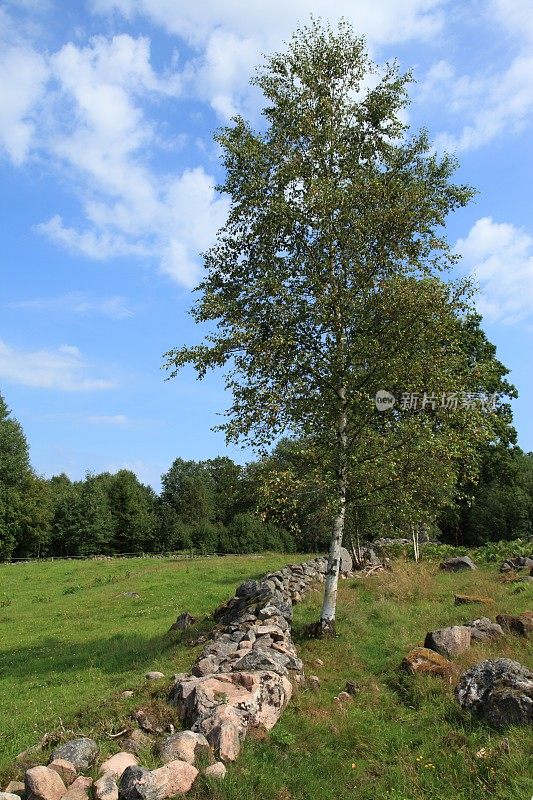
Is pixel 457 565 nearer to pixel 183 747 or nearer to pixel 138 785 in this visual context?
pixel 183 747

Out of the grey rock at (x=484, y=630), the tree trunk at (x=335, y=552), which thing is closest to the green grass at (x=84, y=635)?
the tree trunk at (x=335, y=552)

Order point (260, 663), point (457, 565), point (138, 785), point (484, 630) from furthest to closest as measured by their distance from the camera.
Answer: point (457, 565), point (484, 630), point (260, 663), point (138, 785)

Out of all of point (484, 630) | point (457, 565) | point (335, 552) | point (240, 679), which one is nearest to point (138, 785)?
point (240, 679)

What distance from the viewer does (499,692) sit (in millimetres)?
10305

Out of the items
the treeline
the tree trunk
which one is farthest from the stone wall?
the treeline

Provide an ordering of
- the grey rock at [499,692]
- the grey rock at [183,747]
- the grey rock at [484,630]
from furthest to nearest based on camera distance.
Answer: the grey rock at [484,630] → the grey rock at [499,692] → the grey rock at [183,747]

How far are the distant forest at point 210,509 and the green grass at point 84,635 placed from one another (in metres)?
5.10

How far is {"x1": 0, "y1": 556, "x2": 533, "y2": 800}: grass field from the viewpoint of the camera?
8922mm

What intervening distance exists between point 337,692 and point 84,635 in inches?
505

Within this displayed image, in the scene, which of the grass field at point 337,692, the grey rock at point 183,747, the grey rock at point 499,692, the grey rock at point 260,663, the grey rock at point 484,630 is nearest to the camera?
the grass field at point 337,692

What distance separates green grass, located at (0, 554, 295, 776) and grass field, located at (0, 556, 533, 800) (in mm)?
86

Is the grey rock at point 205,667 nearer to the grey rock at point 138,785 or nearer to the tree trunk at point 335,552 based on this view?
the grey rock at point 138,785

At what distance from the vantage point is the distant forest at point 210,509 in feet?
58.3

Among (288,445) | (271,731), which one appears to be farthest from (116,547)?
(271,731)
